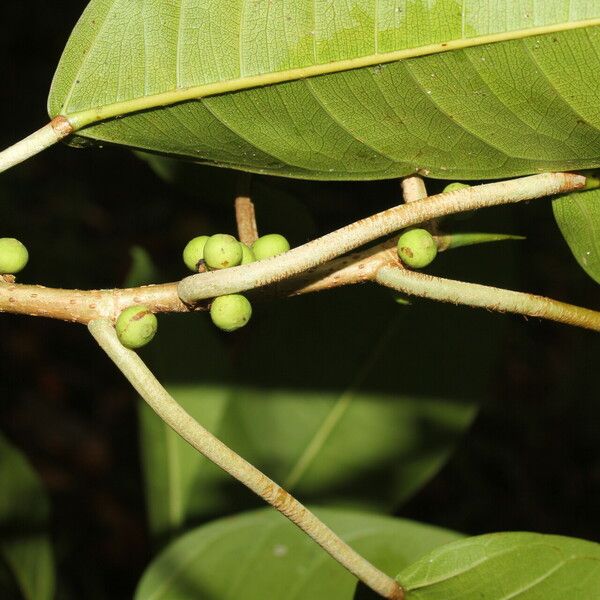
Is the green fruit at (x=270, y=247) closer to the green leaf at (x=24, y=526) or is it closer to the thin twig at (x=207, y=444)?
the thin twig at (x=207, y=444)

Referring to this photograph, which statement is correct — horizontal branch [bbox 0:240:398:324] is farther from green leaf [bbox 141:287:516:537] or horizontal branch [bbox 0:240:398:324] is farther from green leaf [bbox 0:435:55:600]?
green leaf [bbox 0:435:55:600]

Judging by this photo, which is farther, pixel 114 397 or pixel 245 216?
pixel 114 397

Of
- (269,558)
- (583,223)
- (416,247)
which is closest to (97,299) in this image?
(416,247)

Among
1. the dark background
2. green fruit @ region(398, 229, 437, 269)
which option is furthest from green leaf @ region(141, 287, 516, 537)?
the dark background

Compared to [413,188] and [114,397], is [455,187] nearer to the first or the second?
[413,188]

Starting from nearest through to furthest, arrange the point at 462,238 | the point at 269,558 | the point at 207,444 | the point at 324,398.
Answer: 1. the point at 207,444
2. the point at 462,238
3. the point at 269,558
4. the point at 324,398

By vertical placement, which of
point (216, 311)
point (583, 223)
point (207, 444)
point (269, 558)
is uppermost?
point (583, 223)

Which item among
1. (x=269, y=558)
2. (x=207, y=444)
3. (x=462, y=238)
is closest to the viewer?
(x=207, y=444)
